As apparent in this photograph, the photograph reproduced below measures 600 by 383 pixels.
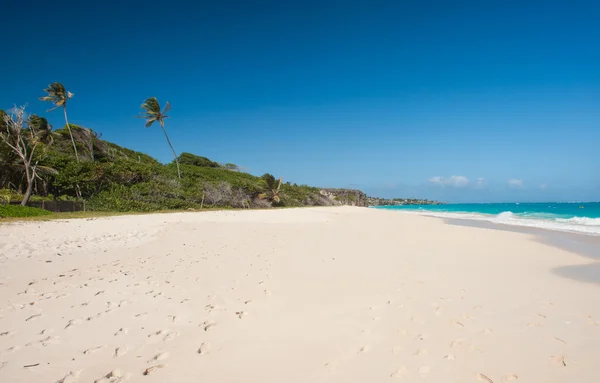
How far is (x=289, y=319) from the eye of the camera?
152 inches

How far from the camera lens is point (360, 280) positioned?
5703 mm

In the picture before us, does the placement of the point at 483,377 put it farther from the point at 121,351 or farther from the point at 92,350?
the point at 92,350

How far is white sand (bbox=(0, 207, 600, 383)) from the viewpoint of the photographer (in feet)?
8.96

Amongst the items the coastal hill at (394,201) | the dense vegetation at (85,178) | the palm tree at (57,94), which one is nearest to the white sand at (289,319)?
the dense vegetation at (85,178)

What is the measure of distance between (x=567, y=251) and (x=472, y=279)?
6.21 metres

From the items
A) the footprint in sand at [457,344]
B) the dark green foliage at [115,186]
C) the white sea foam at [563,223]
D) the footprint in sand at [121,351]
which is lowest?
the footprint in sand at [457,344]

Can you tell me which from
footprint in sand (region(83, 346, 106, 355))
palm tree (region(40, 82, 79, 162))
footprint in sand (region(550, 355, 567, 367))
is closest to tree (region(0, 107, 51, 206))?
palm tree (region(40, 82, 79, 162))

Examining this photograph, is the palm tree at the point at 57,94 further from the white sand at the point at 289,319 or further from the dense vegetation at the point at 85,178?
the white sand at the point at 289,319

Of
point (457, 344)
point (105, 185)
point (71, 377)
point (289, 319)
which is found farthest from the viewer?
point (105, 185)

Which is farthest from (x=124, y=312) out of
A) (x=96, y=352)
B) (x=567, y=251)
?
(x=567, y=251)

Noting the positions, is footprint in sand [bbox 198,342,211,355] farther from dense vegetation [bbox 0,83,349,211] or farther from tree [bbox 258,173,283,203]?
tree [bbox 258,173,283,203]

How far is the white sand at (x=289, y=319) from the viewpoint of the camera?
108 inches

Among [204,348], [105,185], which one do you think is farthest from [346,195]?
[204,348]

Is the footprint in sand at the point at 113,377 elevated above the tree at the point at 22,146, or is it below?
below
